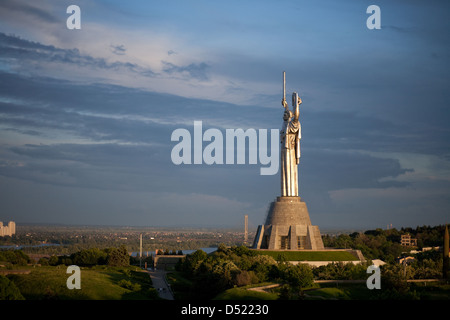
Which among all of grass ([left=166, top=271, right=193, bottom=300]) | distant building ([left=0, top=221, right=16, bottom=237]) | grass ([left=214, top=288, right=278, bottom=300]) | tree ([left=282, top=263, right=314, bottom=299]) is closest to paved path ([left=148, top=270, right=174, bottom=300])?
grass ([left=166, top=271, right=193, bottom=300])

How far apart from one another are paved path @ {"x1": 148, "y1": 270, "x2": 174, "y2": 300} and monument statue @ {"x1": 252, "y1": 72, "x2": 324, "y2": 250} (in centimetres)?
753

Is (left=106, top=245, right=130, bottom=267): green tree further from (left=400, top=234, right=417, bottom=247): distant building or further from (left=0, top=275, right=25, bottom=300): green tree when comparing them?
(left=400, top=234, right=417, bottom=247): distant building

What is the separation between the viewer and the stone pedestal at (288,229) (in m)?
40.8

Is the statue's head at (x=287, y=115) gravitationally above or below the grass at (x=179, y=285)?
above

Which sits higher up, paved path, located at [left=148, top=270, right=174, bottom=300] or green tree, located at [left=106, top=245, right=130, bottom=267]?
green tree, located at [left=106, top=245, right=130, bottom=267]

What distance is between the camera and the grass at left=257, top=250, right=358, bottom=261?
38.2 metres

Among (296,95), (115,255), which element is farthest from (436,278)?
(115,255)

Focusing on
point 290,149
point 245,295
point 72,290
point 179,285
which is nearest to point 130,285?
point 179,285

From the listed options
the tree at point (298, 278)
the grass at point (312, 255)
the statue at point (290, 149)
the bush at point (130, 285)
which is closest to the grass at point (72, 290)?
the bush at point (130, 285)

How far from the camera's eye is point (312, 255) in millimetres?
38750

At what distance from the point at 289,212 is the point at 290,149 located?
5034 millimetres

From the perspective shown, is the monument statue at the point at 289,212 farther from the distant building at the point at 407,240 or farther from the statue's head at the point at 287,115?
the distant building at the point at 407,240

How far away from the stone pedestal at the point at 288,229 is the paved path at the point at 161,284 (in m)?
7.56
